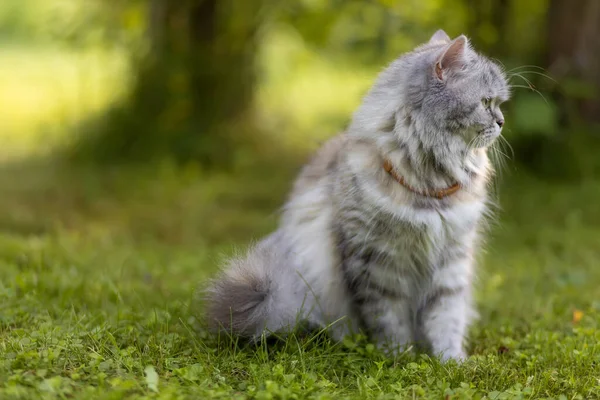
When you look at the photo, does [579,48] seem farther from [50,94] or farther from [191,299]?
[50,94]

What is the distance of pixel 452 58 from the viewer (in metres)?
2.91

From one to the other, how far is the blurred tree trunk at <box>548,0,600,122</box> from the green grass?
0.75 m

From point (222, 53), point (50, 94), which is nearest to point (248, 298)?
point (222, 53)

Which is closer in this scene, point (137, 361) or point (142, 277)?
point (137, 361)

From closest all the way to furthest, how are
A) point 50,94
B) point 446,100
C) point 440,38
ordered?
point 446,100, point 440,38, point 50,94

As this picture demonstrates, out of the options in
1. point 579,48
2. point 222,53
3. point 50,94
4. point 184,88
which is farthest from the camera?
point 50,94

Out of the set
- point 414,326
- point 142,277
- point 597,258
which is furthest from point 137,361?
point 597,258

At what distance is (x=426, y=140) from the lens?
9.70ft

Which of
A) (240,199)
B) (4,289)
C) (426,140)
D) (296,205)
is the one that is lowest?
(240,199)

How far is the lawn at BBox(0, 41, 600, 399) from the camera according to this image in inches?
101

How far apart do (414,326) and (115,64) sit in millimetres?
4815

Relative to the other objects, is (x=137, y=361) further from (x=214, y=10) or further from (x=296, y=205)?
(x=214, y=10)

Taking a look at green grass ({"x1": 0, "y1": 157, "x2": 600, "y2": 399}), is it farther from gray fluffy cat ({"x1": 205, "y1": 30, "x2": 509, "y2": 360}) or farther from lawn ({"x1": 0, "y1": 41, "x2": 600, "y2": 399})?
gray fluffy cat ({"x1": 205, "y1": 30, "x2": 509, "y2": 360})

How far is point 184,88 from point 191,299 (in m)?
3.80
